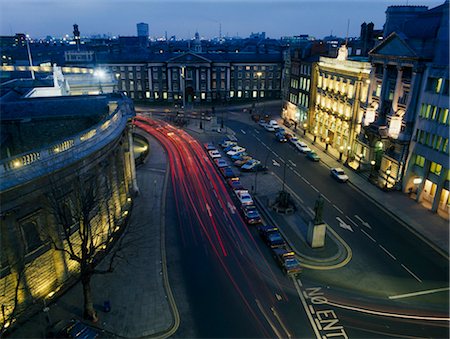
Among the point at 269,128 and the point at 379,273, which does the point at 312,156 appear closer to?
the point at 269,128

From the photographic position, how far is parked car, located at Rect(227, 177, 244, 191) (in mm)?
53031

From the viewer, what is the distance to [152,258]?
3656 cm

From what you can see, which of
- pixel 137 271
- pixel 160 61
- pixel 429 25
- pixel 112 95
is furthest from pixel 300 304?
pixel 160 61

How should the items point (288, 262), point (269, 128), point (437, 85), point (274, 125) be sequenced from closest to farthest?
point (288, 262) → point (437, 85) → point (269, 128) → point (274, 125)

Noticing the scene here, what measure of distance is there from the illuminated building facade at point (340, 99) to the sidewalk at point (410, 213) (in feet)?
31.9

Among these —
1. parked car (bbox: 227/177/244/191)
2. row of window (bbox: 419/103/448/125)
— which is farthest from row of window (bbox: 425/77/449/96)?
parked car (bbox: 227/177/244/191)

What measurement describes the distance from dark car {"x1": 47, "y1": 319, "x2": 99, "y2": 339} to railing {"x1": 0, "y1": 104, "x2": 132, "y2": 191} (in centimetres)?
1107

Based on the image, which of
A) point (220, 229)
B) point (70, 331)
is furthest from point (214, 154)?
point (70, 331)

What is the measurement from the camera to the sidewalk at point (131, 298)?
27.5 metres

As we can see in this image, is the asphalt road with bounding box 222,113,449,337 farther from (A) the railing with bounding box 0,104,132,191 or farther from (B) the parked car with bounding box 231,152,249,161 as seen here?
(A) the railing with bounding box 0,104,132,191

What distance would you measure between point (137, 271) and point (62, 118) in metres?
20.3

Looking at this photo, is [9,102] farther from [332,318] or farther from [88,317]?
[332,318]

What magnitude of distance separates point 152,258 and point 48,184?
1383cm

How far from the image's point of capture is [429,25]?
4934cm
